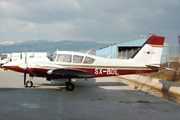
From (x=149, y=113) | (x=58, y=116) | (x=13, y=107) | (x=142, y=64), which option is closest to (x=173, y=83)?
(x=142, y=64)

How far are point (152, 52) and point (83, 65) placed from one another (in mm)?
5271

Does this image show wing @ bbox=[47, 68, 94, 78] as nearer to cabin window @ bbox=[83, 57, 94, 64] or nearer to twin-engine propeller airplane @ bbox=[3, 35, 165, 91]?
twin-engine propeller airplane @ bbox=[3, 35, 165, 91]

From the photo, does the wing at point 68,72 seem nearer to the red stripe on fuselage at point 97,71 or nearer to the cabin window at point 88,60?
the red stripe on fuselage at point 97,71

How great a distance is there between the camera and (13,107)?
6469 mm

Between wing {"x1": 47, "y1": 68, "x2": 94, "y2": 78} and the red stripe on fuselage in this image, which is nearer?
wing {"x1": 47, "y1": 68, "x2": 94, "y2": 78}

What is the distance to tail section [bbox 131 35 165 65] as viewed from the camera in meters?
11.9

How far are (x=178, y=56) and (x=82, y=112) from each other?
491 inches

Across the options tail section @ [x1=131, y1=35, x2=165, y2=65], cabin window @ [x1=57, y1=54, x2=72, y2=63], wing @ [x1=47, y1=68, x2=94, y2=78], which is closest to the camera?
wing @ [x1=47, y1=68, x2=94, y2=78]

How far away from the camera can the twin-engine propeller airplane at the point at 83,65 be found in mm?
10315

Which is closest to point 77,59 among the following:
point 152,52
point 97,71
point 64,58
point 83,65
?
point 83,65

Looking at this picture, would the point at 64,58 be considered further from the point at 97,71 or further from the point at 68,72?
the point at 97,71

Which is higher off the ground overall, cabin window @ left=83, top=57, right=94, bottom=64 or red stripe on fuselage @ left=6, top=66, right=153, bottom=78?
cabin window @ left=83, top=57, right=94, bottom=64

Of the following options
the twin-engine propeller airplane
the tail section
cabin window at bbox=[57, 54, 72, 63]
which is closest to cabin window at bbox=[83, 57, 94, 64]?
the twin-engine propeller airplane

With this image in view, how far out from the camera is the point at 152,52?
11938 millimetres
